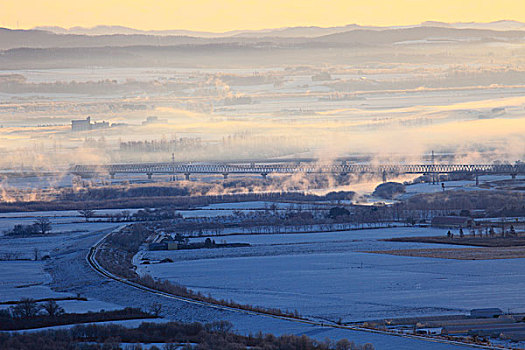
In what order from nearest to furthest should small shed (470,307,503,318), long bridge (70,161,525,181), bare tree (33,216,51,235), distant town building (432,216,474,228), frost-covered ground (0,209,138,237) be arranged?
small shed (470,307,503,318)
distant town building (432,216,474,228)
bare tree (33,216,51,235)
frost-covered ground (0,209,138,237)
long bridge (70,161,525,181)

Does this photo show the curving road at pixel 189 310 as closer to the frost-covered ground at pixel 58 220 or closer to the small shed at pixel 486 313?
the small shed at pixel 486 313

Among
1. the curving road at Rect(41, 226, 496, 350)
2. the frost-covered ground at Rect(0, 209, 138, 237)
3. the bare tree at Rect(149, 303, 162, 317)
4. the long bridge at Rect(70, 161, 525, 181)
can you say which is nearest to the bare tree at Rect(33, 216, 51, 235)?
the frost-covered ground at Rect(0, 209, 138, 237)

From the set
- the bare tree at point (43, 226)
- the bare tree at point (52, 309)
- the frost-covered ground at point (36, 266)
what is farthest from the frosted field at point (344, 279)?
the bare tree at point (43, 226)

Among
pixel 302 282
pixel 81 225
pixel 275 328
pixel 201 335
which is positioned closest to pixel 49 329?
pixel 201 335

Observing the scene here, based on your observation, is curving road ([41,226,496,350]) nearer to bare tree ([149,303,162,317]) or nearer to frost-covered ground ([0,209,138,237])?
bare tree ([149,303,162,317])

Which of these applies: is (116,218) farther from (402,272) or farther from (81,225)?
(402,272)

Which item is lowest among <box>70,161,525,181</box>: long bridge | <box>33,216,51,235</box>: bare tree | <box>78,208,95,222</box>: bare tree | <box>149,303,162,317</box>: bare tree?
<box>149,303,162,317</box>: bare tree

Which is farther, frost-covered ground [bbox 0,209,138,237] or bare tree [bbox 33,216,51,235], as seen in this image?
frost-covered ground [bbox 0,209,138,237]

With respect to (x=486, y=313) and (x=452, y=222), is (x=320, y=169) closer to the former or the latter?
(x=452, y=222)
